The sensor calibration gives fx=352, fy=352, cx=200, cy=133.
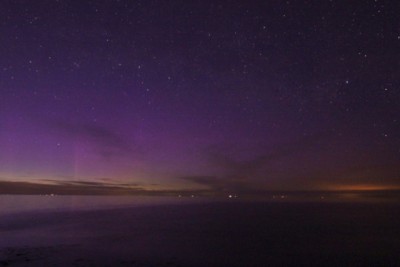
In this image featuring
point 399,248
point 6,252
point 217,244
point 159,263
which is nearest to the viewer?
point 159,263

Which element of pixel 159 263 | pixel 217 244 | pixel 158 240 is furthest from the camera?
pixel 158 240

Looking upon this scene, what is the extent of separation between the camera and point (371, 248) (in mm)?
34750

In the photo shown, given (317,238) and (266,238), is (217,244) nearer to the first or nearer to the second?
(266,238)

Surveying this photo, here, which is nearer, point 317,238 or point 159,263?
point 159,263

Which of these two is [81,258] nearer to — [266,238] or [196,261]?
[196,261]

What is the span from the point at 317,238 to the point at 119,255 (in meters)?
23.7

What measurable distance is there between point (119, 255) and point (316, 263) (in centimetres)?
1631

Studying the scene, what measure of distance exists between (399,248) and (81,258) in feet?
97.7

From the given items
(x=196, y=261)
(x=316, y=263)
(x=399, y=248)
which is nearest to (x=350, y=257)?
Answer: (x=316, y=263)

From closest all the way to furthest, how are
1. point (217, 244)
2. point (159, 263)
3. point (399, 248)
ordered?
point (159, 263) → point (399, 248) → point (217, 244)

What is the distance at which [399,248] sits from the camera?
34.5m

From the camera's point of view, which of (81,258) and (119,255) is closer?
(81,258)

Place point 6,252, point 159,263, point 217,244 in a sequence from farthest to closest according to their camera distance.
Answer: point 217,244 < point 6,252 < point 159,263

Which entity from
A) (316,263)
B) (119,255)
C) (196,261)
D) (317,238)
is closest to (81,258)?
(119,255)
